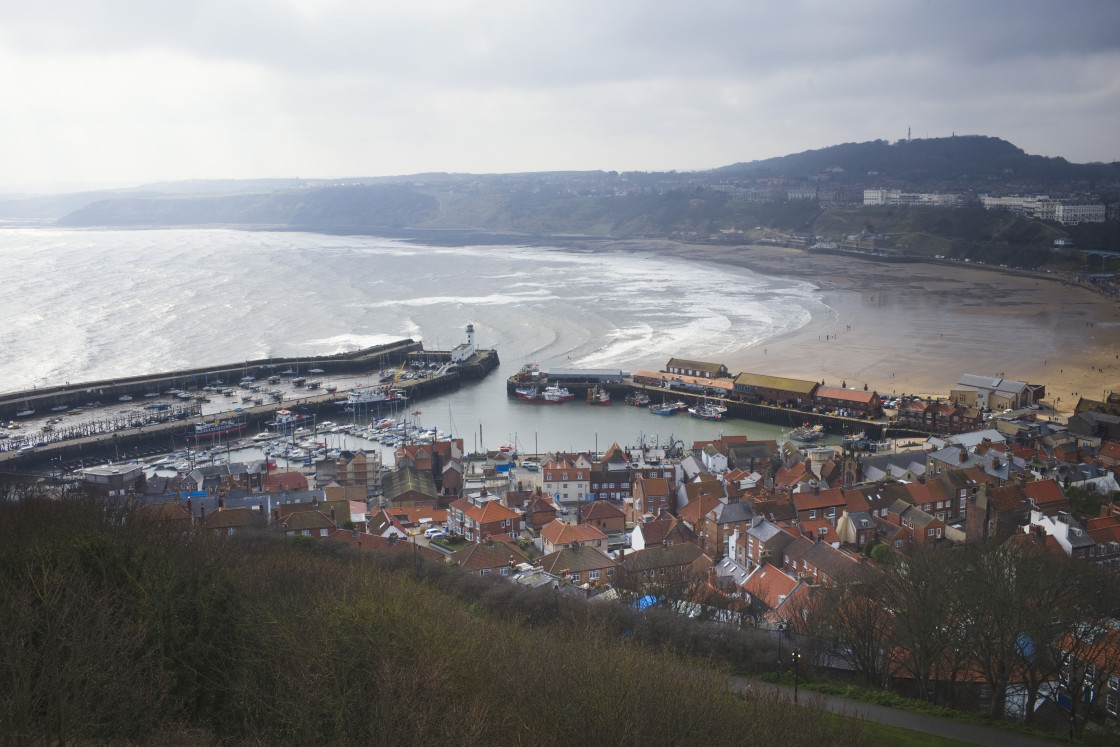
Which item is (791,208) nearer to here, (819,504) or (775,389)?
(775,389)

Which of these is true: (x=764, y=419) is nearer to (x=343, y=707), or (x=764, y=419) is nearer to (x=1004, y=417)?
(x=1004, y=417)

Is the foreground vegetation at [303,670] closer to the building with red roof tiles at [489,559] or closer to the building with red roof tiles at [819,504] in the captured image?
the building with red roof tiles at [489,559]

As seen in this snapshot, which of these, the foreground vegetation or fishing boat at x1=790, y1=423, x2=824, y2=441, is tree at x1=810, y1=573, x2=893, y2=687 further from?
fishing boat at x1=790, y1=423, x2=824, y2=441

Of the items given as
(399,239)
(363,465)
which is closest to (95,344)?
(363,465)

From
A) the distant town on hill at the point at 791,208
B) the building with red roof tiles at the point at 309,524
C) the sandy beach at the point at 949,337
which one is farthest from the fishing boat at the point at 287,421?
the distant town on hill at the point at 791,208

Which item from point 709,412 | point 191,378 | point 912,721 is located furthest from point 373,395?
point 912,721

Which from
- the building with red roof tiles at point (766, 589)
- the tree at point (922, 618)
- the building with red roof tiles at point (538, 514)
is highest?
the tree at point (922, 618)
